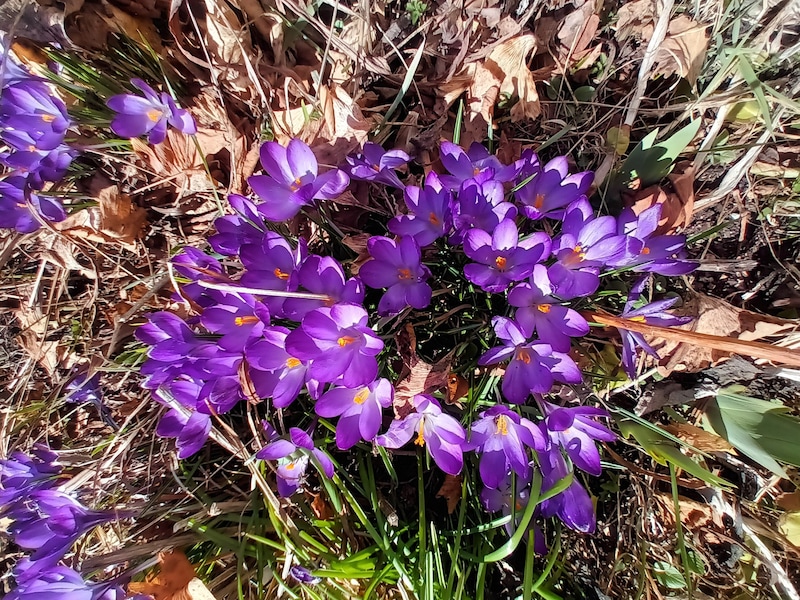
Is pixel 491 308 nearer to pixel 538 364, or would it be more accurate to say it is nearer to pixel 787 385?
pixel 538 364

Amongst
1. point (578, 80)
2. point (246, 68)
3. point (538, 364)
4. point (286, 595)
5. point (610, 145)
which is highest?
point (246, 68)

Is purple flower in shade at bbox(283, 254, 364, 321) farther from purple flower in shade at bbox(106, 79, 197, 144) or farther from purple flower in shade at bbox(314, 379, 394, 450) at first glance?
purple flower in shade at bbox(106, 79, 197, 144)

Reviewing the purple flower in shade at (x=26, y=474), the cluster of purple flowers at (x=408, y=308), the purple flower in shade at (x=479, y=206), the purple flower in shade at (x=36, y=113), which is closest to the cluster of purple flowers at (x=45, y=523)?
the purple flower in shade at (x=26, y=474)

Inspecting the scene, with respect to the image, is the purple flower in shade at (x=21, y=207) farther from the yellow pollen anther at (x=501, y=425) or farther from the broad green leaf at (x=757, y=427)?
the broad green leaf at (x=757, y=427)

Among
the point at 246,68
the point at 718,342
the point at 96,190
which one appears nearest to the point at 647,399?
the point at 718,342

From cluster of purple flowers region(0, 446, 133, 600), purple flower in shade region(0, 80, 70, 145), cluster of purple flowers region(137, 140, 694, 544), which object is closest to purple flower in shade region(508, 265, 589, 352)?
cluster of purple flowers region(137, 140, 694, 544)

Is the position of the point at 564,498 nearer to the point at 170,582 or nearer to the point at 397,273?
the point at 397,273
